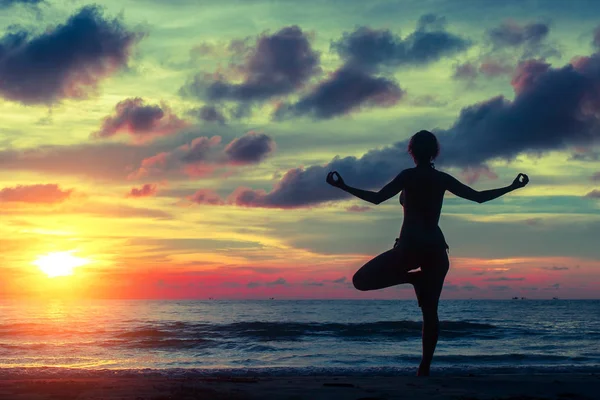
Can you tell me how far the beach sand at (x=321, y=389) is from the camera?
4758mm

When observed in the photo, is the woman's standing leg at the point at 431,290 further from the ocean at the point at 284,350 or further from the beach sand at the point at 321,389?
the ocean at the point at 284,350

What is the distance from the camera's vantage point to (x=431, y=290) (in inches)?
224

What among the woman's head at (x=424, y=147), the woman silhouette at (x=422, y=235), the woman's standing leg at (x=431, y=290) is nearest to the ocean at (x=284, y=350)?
the woman's standing leg at (x=431, y=290)

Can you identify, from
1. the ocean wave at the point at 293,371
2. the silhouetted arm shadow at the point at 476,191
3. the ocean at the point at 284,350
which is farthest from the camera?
the ocean at the point at 284,350

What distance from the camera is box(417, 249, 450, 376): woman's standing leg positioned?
5590 millimetres

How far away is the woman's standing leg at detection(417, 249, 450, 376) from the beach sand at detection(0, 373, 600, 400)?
1.21ft

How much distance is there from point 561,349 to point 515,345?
1.70 m

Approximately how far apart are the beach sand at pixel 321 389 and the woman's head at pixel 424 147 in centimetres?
206

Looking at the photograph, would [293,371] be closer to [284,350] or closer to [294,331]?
[284,350]

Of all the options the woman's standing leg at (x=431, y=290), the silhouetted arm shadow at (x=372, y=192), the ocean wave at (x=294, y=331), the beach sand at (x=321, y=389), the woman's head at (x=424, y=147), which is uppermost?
the woman's head at (x=424, y=147)

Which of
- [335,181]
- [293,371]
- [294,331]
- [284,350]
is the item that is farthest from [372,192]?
[294,331]

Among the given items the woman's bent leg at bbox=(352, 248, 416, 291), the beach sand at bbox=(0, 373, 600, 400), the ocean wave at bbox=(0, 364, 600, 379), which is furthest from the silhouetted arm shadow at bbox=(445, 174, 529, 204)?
the ocean wave at bbox=(0, 364, 600, 379)

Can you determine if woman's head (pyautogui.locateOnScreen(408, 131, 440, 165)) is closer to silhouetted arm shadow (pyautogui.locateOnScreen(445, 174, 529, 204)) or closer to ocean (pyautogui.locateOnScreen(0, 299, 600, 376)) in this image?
silhouetted arm shadow (pyautogui.locateOnScreen(445, 174, 529, 204))

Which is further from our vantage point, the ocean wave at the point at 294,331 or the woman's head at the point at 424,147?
the ocean wave at the point at 294,331
